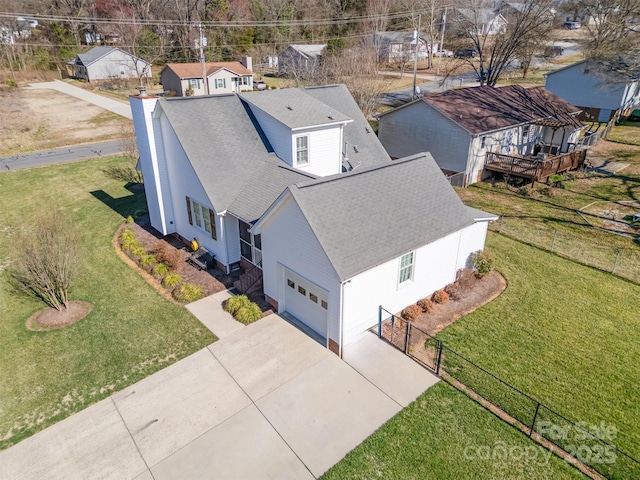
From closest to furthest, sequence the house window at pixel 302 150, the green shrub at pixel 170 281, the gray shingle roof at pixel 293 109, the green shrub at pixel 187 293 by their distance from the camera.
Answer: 1. the green shrub at pixel 187 293
2. the green shrub at pixel 170 281
3. the gray shingle roof at pixel 293 109
4. the house window at pixel 302 150

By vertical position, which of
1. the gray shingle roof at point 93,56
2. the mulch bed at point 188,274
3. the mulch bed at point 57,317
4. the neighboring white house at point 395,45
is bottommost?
the mulch bed at point 57,317

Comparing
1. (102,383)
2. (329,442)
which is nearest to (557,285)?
(329,442)

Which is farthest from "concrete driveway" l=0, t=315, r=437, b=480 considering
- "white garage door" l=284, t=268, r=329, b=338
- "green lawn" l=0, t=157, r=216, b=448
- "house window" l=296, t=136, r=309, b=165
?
"house window" l=296, t=136, r=309, b=165

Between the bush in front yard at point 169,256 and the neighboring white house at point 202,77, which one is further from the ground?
the neighboring white house at point 202,77

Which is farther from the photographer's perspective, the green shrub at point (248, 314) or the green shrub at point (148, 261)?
the green shrub at point (148, 261)

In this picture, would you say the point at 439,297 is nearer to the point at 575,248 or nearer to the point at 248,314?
the point at 248,314

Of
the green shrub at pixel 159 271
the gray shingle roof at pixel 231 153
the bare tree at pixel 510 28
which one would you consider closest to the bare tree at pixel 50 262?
the green shrub at pixel 159 271

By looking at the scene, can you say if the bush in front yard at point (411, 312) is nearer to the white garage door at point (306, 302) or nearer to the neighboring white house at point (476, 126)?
the white garage door at point (306, 302)
